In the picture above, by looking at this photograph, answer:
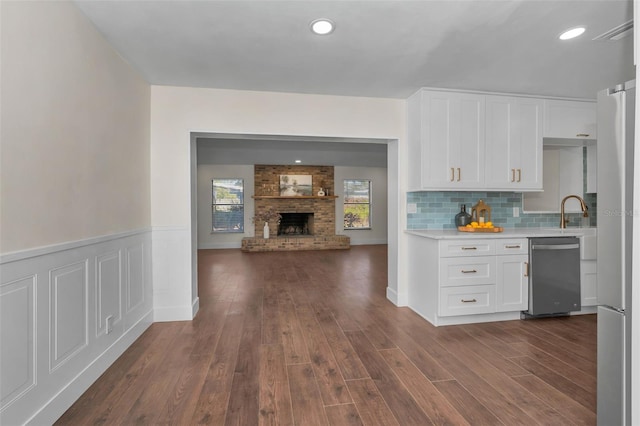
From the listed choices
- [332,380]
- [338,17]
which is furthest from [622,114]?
[332,380]

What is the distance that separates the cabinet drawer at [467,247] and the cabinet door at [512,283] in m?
0.15

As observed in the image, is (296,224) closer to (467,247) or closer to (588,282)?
(467,247)

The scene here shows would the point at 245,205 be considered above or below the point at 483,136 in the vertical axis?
below

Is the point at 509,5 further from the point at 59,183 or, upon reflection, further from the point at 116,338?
the point at 116,338

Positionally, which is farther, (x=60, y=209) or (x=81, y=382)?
(x=81, y=382)

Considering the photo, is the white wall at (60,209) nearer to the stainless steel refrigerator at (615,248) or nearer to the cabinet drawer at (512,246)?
the stainless steel refrigerator at (615,248)

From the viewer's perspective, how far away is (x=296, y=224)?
32.2ft

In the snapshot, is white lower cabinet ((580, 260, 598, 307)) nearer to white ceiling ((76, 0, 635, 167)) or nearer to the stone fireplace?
white ceiling ((76, 0, 635, 167))

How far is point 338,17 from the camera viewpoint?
2029 millimetres

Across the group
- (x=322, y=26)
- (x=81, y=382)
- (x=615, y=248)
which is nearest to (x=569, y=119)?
(x=615, y=248)

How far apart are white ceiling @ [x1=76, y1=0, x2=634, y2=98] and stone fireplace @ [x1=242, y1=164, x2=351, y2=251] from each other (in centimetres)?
606

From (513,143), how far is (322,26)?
101 inches

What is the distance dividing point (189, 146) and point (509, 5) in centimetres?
286

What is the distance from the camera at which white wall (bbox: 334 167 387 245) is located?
9812 millimetres
